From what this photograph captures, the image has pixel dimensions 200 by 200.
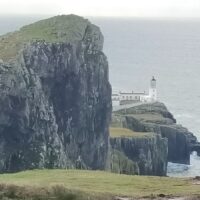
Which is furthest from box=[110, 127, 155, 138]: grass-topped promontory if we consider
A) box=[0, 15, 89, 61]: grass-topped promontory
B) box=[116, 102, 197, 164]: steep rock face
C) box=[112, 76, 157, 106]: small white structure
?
box=[112, 76, 157, 106]: small white structure

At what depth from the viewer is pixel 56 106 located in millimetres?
113375

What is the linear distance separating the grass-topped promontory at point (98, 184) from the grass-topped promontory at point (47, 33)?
5397 centimetres

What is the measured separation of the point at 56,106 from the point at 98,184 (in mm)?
66906

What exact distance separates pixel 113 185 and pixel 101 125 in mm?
74887

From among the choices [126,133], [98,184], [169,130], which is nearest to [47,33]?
[126,133]

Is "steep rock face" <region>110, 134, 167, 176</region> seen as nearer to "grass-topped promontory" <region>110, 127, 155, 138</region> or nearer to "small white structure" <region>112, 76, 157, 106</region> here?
"grass-topped promontory" <region>110, 127, 155, 138</region>

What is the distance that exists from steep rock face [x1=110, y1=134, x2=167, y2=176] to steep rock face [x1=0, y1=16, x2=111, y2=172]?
10369 millimetres

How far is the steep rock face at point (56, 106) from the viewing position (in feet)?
333

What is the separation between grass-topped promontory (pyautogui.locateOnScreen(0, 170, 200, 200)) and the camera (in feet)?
125

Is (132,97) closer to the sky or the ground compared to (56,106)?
closer to the ground

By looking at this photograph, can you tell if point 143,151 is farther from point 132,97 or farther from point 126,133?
point 132,97

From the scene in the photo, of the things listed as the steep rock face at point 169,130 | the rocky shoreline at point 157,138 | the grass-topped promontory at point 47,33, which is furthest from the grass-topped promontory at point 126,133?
the grass-topped promontory at point 47,33

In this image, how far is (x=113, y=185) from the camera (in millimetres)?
47000

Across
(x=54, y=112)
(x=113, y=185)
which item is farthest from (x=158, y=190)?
(x=54, y=112)
